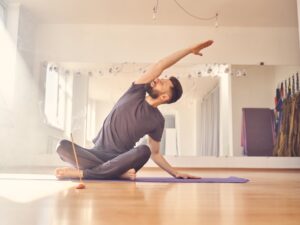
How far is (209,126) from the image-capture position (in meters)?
4.78

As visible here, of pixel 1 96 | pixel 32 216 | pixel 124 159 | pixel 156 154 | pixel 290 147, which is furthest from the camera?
pixel 290 147

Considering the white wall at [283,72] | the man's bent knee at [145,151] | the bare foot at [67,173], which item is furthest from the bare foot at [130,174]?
the white wall at [283,72]

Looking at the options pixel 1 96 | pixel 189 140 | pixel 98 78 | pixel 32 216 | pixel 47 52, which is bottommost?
pixel 32 216

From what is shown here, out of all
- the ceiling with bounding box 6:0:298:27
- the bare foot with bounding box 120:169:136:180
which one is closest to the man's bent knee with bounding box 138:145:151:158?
the bare foot with bounding box 120:169:136:180

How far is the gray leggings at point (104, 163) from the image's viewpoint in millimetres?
2018

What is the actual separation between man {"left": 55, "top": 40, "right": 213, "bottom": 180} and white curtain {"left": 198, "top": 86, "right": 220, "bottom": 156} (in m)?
2.51

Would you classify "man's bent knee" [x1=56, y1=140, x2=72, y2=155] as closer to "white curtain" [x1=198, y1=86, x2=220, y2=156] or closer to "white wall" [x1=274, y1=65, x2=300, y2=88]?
"white curtain" [x1=198, y1=86, x2=220, y2=156]

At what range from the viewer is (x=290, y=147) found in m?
4.82

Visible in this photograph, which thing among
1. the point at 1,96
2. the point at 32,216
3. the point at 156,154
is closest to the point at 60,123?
the point at 1,96

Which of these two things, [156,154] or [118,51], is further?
[118,51]

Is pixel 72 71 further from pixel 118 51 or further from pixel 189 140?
pixel 189 140

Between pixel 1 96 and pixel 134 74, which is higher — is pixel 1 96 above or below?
below

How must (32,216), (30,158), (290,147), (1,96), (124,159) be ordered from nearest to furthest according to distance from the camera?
(32,216)
(124,159)
(1,96)
(30,158)
(290,147)

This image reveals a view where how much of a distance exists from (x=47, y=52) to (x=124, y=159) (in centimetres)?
342
